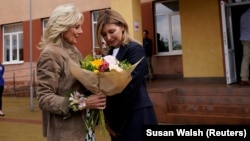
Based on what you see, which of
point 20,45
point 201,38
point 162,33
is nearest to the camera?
point 201,38

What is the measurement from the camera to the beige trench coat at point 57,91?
6.67ft

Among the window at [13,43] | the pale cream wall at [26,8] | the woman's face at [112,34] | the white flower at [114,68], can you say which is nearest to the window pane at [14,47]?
the window at [13,43]

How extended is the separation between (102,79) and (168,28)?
9.48 meters

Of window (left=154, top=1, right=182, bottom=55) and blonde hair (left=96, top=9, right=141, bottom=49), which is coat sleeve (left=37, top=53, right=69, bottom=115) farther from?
window (left=154, top=1, right=182, bottom=55)

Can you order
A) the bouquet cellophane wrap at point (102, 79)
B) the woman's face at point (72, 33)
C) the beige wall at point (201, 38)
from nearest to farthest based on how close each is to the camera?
1. the bouquet cellophane wrap at point (102, 79)
2. the woman's face at point (72, 33)
3. the beige wall at point (201, 38)

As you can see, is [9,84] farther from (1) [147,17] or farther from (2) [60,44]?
(2) [60,44]

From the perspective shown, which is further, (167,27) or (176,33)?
(167,27)

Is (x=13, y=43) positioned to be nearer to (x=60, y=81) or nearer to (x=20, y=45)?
(x=20, y=45)

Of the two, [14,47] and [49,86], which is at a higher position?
[14,47]

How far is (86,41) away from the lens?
498 inches

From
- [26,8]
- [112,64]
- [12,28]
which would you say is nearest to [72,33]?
[112,64]

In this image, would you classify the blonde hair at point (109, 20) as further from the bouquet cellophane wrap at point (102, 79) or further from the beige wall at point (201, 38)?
the beige wall at point (201, 38)

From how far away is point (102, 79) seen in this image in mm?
1937

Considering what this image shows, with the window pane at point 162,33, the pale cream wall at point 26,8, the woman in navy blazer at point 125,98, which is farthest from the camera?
the pale cream wall at point 26,8
